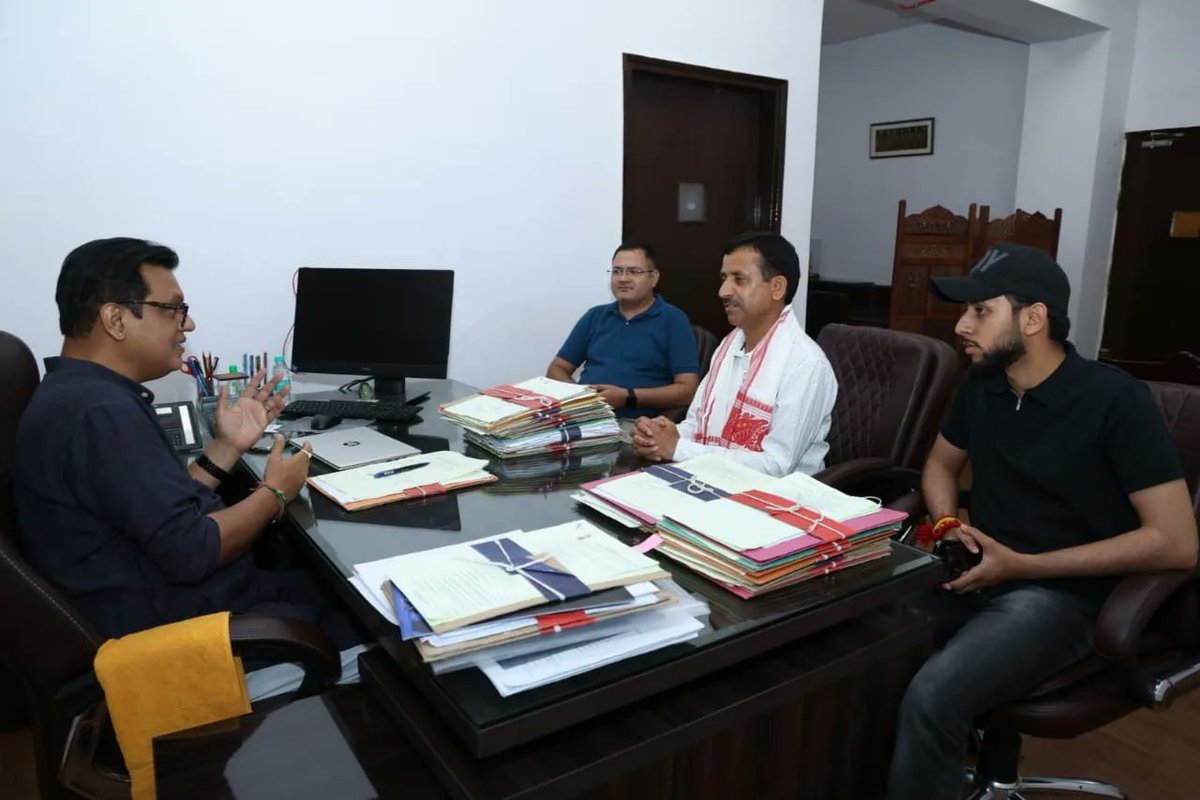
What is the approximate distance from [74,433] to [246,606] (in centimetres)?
45

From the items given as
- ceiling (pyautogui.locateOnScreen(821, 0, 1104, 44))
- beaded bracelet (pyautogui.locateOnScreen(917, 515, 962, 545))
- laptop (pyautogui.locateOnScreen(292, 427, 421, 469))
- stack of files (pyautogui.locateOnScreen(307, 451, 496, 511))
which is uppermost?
ceiling (pyautogui.locateOnScreen(821, 0, 1104, 44))

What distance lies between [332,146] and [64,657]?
201 centimetres

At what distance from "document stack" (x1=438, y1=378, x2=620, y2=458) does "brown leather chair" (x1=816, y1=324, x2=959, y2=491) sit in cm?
59

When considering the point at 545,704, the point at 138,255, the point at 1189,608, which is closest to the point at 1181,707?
the point at 1189,608

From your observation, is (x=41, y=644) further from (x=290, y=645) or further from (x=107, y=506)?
(x=290, y=645)

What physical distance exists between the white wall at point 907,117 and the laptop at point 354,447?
18.2 ft

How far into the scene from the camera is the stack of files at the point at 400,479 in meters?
1.51

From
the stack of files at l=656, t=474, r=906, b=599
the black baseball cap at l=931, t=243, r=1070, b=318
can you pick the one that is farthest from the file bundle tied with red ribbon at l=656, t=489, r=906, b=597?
the black baseball cap at l=931, t=243, r=1070, b=318

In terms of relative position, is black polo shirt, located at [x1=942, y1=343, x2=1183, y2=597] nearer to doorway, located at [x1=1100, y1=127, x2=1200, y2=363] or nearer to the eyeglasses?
the eyeglasses

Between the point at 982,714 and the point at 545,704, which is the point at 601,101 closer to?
the point at 982,714

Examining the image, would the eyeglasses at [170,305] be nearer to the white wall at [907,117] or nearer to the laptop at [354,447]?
the laptop at [354,447]

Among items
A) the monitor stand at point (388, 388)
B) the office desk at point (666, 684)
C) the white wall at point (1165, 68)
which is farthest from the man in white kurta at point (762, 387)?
the white wall at point (1165, 68)

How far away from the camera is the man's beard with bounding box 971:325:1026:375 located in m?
1.67

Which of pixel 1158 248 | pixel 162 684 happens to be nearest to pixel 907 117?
pixel 1158 248
